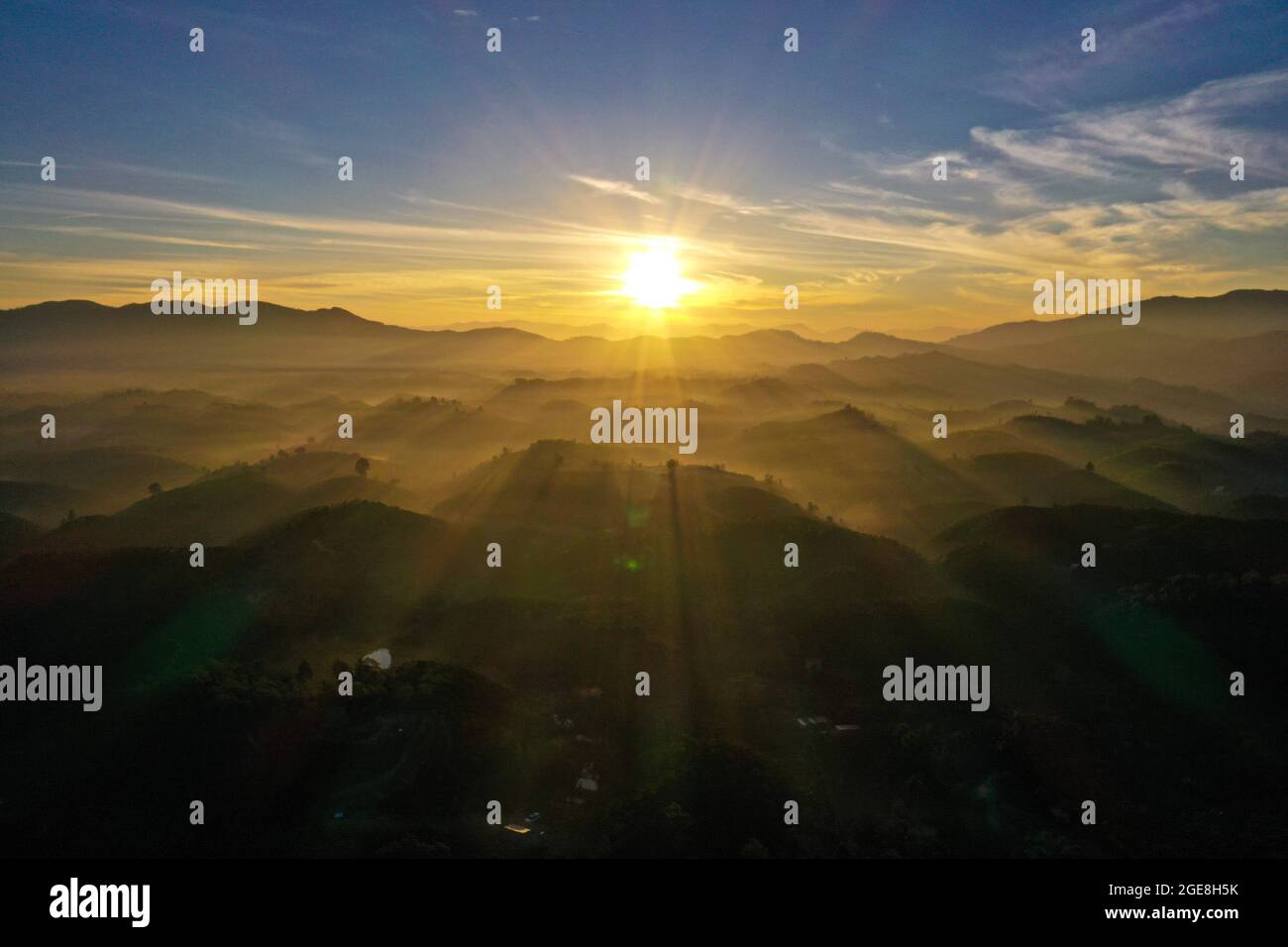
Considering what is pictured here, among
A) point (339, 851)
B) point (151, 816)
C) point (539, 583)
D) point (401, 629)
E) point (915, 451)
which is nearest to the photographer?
point (339, 851)

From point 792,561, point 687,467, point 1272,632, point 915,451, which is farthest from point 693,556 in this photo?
point 915,451

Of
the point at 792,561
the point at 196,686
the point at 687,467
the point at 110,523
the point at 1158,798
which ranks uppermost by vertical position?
the point at 687,467

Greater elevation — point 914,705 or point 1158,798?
point 914,705

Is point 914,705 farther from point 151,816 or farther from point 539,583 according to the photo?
point 151,816

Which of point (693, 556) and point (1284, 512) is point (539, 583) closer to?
point (693, 556)

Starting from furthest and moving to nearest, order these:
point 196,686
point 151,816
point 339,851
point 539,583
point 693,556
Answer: point 693,556 → point 539,583 → point 196,686 → point 151,816 → point 339,851

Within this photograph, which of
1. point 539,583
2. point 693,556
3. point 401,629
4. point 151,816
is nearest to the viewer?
point 151,816

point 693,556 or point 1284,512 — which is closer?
point 693,556

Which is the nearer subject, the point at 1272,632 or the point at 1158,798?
the point at 1158,798

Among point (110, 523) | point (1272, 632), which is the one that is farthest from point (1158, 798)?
point (110, 523)
